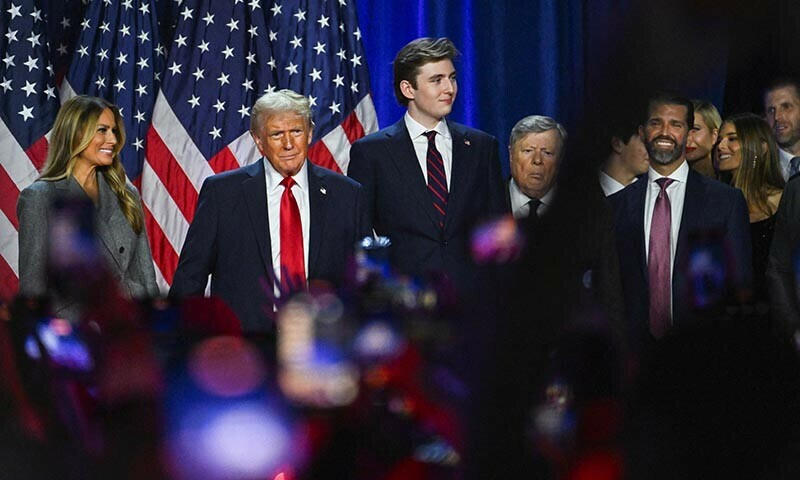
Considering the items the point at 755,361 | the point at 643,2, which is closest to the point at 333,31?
the point at 755,361

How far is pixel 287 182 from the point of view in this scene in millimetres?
2535

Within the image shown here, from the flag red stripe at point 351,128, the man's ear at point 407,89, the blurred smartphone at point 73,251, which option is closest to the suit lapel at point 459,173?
the man's ear at point 407,89

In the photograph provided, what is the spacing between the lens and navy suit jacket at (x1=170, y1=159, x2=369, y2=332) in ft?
7.68

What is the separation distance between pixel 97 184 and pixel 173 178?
1.61 meters

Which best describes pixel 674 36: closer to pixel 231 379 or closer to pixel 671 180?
pixel 231 379

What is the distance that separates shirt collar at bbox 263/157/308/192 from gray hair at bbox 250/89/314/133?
4.4 inches

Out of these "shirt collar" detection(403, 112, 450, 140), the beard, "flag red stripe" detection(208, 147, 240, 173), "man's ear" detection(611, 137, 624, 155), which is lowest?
the beard

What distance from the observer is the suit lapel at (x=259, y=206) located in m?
2.37

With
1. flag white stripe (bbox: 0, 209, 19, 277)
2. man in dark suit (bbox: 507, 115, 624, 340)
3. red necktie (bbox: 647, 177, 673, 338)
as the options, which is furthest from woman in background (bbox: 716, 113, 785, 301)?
flag white stripe (bbox: 0, 209, 19, 277)

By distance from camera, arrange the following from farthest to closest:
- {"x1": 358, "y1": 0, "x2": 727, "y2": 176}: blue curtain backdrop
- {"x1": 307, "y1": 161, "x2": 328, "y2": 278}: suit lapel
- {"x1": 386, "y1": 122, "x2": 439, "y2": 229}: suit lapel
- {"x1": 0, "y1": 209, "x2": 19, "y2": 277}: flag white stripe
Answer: {"x1": 358, "y1": 0, "x2": 727, "y2": 176}: blue curtain backdrop, {"x1": 0, "y1": 209, "x2": 19, "y2": 277}: flag white stripe, {"x1": 386, "y1": 122, "x2": 439, "y2": 229}: suit lapel, {"x1": 307, "y1": 161, "x2": 328, "y2": 278}: suit lapel

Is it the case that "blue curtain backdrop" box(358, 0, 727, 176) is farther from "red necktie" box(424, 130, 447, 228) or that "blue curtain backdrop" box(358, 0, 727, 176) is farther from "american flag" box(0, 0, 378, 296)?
"red necktie" box(424, 130, 447, 228)

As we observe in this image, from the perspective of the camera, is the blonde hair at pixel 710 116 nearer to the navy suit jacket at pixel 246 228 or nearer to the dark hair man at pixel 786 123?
the dark hair man at pixel 786 123

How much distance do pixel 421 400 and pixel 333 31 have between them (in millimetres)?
3775

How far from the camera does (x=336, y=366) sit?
1.83 feet
